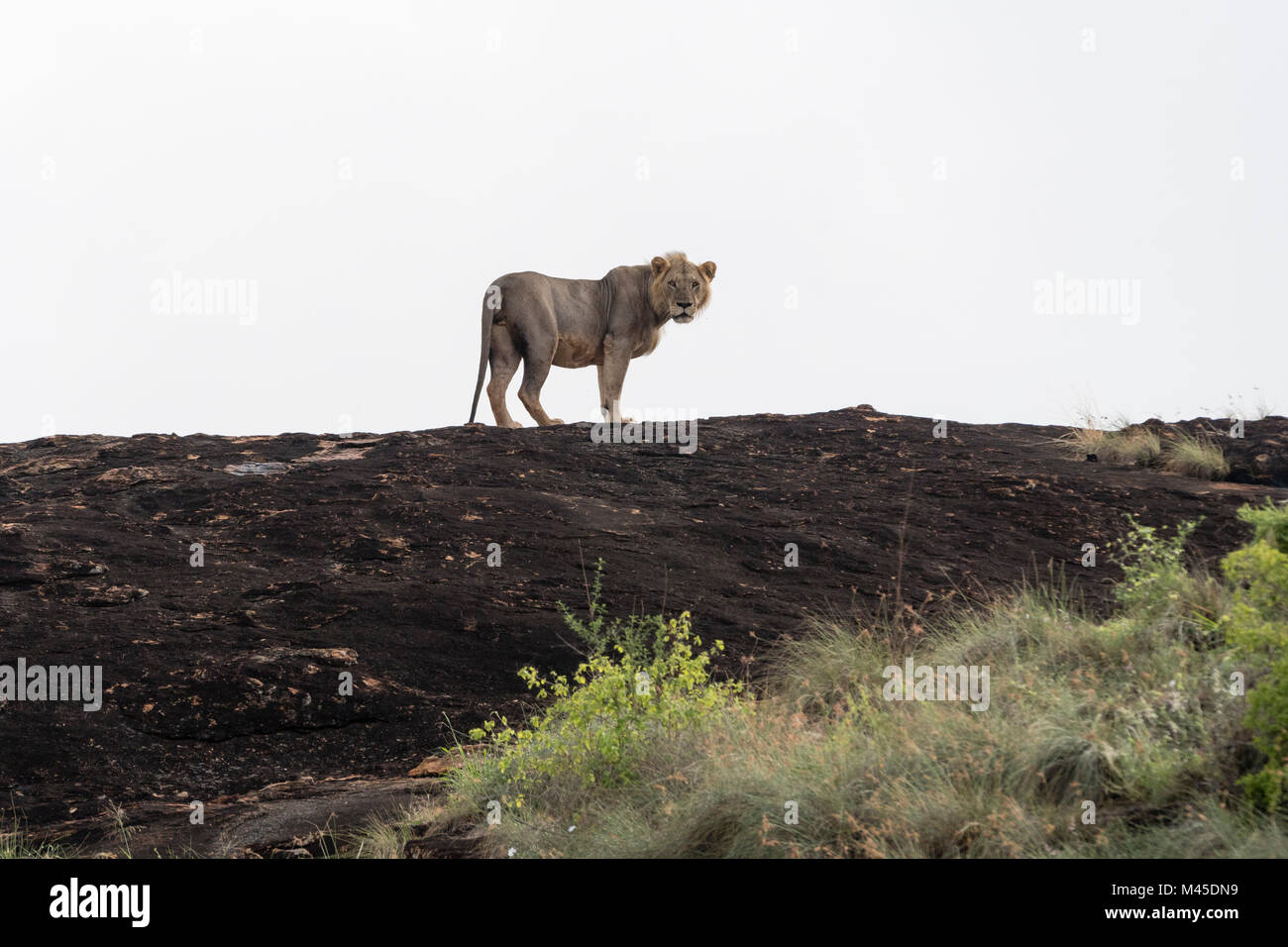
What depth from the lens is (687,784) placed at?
18.6 ft

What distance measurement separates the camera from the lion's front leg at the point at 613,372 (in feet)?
46.8

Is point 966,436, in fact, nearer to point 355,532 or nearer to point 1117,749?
point 355,532

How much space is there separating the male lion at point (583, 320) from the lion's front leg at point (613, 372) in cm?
1

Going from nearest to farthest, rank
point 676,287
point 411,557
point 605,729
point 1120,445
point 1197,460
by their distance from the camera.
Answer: point 605,729
point 411,557
point 1197,460
point 1120,445
point 676,287

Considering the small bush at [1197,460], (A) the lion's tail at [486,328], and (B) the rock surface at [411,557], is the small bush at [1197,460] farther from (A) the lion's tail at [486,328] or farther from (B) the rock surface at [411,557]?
(A) the lion's tail at [486,328]

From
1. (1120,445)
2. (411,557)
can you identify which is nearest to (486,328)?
(411,557)

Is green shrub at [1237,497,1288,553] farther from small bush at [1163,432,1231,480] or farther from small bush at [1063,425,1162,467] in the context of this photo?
small bush at [1063,425,1162,467]

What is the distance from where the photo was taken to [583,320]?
1423cm

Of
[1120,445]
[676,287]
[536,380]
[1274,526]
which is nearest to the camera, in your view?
[1274,526]

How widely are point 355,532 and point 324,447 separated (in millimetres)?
2810

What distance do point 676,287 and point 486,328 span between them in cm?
221

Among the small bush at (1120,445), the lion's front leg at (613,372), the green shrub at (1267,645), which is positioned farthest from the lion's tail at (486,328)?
the green shrub at (1267,645)

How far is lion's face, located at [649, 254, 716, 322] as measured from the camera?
14344 millimetres

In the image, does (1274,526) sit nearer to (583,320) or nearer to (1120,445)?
(1120,445)
